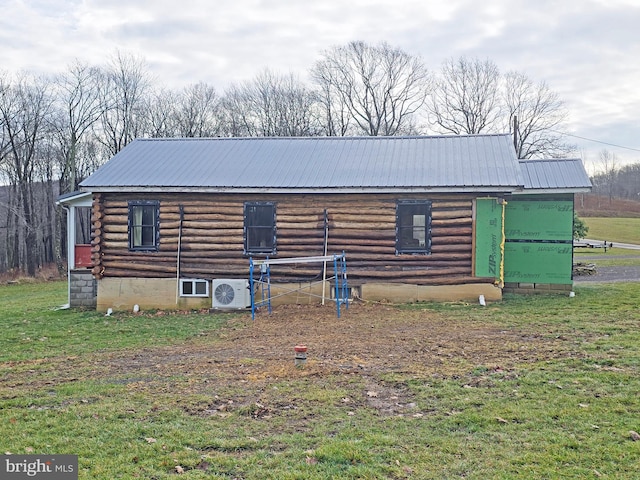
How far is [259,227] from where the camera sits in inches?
659

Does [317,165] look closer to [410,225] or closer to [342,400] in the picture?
[410,225]

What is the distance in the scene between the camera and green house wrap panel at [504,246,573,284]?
55.2ft

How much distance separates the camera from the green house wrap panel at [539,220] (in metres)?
16.9

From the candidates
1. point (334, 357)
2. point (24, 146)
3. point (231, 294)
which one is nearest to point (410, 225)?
point (231, 294)

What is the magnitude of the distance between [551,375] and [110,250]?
13120 mm

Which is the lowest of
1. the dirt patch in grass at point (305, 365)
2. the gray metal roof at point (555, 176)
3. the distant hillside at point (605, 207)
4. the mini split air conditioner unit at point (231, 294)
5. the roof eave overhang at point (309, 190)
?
the dirt patch in grass at point (305, 365)

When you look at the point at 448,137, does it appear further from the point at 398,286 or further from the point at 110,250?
the point at 110,250

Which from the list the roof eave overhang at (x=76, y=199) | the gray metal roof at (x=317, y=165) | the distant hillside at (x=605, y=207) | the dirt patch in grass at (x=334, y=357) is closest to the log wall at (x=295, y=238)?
the gray metal roof at (x=317, y=165)

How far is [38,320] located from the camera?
15867 millimetres

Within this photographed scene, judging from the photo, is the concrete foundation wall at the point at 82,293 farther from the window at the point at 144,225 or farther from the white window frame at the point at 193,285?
the white window frame at the point at 193,285

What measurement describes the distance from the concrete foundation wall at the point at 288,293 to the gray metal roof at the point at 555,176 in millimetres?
3492

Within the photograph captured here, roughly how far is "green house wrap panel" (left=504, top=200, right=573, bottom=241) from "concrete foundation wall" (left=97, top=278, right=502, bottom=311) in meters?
2.28

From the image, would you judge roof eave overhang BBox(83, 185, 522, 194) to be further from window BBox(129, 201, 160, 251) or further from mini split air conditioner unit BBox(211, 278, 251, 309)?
mini split air conditioner unit BBox(211, 278, 251, 309)

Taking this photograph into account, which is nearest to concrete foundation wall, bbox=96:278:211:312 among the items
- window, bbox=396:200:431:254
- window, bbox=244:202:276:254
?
window, bbox=244:202:276:254
